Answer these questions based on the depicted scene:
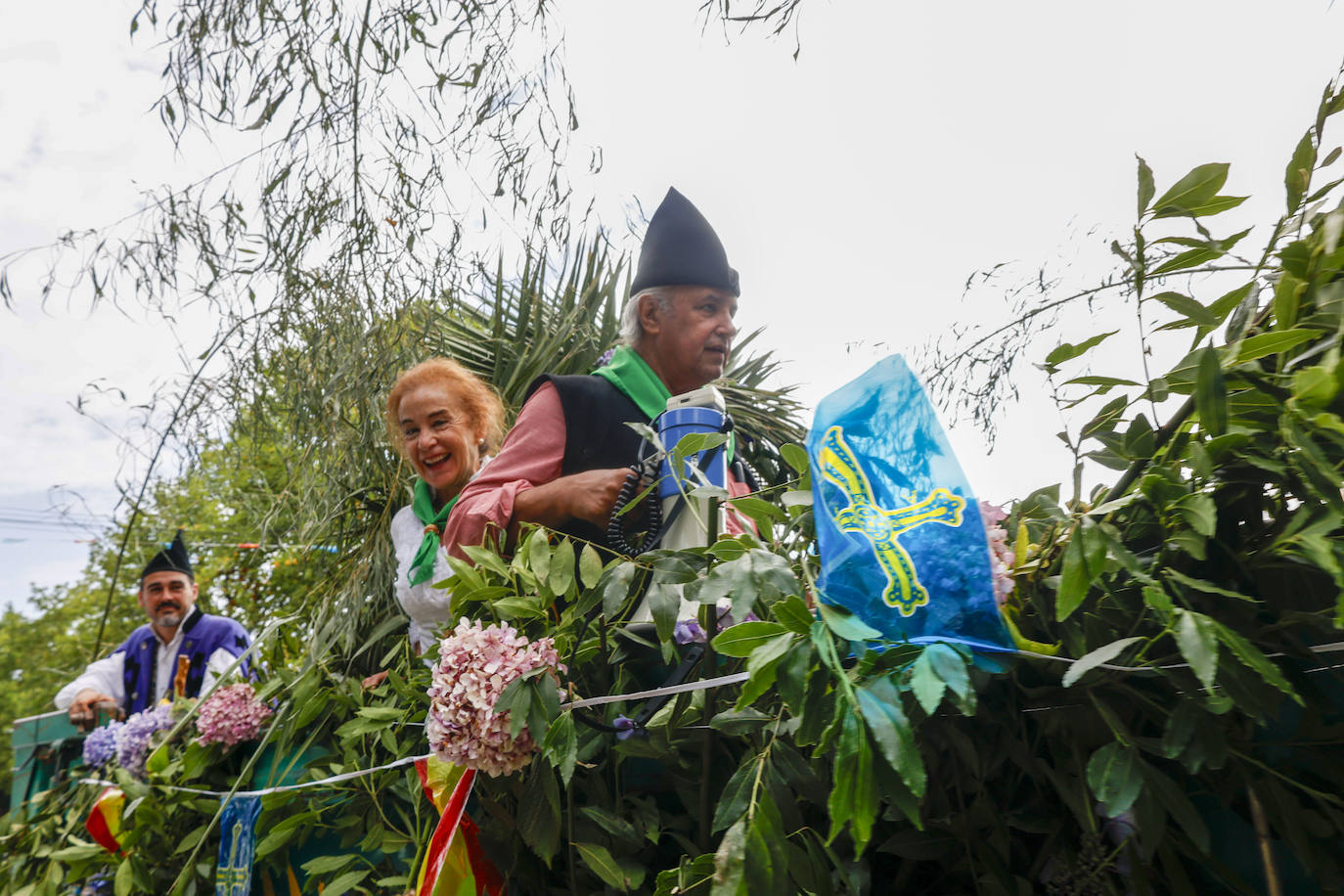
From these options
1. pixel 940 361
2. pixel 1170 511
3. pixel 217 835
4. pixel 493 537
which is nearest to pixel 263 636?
pixel 217 835

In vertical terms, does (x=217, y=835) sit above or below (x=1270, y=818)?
above

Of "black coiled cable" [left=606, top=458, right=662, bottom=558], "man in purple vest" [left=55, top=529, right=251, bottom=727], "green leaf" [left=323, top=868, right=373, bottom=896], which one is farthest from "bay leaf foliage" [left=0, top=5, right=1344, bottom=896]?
"man in purple vest" [left=55, top=529, right=251, bottom=727]

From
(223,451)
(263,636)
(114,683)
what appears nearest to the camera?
(263,636)

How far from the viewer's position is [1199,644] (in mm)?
731

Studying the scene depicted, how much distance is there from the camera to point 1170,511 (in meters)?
0.85

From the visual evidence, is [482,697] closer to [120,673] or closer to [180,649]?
[180,649]

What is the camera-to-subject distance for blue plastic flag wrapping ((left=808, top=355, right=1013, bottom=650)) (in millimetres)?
872

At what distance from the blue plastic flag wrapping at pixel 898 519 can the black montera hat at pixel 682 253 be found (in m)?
1.19

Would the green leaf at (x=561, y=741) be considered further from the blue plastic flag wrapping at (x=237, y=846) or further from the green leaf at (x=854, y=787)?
the blue plastic flag wrapping at (x=237, y=846)

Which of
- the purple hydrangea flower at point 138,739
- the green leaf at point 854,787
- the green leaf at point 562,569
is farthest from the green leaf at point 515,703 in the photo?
the purple hydrangea flower at point 138,739

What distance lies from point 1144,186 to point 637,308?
1.39 meters

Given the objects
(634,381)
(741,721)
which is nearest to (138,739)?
(634,381)

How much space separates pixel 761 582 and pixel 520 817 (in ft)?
1.80

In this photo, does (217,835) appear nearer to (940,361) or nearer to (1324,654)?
(940,361)
